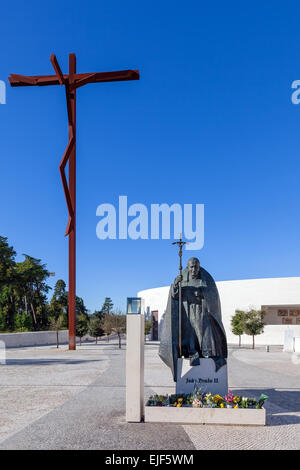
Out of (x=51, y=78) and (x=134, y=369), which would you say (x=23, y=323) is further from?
(x=134, y=369)

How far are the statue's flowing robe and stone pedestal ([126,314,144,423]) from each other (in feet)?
2.90

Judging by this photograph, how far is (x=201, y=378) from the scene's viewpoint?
27.4 ft

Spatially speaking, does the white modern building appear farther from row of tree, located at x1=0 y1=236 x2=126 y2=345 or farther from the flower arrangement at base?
the flower arrangement at base

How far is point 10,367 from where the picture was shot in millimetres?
17328

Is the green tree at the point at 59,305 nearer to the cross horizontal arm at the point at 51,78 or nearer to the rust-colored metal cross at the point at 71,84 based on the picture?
the rust-colored metal cross at the point at 71,84

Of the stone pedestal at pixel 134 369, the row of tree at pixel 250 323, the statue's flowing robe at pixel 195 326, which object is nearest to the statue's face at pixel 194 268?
the statue's flowing robe at pixel 195 326

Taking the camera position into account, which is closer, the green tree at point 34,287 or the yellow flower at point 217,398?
the yellow flower at point 217,398

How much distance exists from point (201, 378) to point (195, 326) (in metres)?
1.06

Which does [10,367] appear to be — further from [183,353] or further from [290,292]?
[290,292]

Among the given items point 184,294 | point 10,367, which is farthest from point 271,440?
point 10,367

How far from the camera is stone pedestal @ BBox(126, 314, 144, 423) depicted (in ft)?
24.6

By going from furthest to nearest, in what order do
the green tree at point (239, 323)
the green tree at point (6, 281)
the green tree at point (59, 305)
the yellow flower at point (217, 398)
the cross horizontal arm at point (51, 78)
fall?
the green tree at point (59, 305)
the green tree at point (6, 281)
the green tree at point (239, 323)
the cross horizontal arm at point (51, 78)
the yellow flower at point (217, 398)

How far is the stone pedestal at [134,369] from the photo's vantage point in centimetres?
750

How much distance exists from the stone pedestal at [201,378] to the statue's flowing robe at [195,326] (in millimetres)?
128
